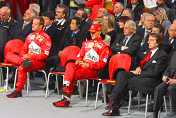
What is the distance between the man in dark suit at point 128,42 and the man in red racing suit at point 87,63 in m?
0.34

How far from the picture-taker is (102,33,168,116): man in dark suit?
6.99m

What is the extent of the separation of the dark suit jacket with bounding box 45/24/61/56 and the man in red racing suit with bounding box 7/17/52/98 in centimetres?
43

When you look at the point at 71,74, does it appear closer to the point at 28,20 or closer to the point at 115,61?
the point at 115,61

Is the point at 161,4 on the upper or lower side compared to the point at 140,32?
upper

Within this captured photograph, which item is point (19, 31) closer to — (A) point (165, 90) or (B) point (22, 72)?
(B) point (22, 72)

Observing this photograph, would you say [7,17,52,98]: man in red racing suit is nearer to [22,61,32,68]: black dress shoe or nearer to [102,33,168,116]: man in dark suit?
[22,61,32,68]: black dress shoe

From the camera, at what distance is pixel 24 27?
969cm

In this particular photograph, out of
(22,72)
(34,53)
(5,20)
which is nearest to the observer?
(22,72)

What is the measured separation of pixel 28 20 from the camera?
382 inches

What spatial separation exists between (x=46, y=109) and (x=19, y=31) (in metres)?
2.84

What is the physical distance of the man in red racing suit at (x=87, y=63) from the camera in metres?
7.62

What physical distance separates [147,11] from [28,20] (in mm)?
2610

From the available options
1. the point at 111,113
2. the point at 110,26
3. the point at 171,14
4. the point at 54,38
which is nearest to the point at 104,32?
the point at 110,26

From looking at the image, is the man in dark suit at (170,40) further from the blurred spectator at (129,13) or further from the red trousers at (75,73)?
the blurred spectator at (129,13)
